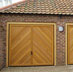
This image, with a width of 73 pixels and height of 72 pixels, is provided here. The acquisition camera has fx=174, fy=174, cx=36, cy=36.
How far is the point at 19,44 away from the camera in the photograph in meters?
10.6

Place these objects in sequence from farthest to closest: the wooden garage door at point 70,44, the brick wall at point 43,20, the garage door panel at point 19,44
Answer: the wooden garage door at point 70,44 → the garage door panel at point 19,44 → the brick wall at point 43,20

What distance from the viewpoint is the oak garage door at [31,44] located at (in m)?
10.6

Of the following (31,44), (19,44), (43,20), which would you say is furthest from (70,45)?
(19,44)

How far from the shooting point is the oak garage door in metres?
10.6

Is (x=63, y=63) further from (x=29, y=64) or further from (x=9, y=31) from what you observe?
(x=9, y=31)

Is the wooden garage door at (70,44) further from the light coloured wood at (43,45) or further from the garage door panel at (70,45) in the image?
the light coloured wood at (43,45)

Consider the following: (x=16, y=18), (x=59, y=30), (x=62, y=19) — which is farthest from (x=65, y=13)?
(x=16, y=18)

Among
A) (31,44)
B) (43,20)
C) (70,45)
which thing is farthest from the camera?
(70,45)

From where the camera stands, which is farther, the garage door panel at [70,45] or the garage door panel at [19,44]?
the garage door panel at [70,45]

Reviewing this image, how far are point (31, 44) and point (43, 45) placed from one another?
743 millimetres

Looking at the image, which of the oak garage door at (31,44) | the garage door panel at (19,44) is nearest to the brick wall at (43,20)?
the oak garage door at (31,44)

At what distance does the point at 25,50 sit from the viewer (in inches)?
419

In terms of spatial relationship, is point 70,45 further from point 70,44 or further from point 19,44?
Answer: point 19,44

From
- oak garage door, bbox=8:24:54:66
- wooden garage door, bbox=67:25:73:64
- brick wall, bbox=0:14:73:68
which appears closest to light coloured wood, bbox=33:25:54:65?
oak garage door, bbox=8:24:54:66
